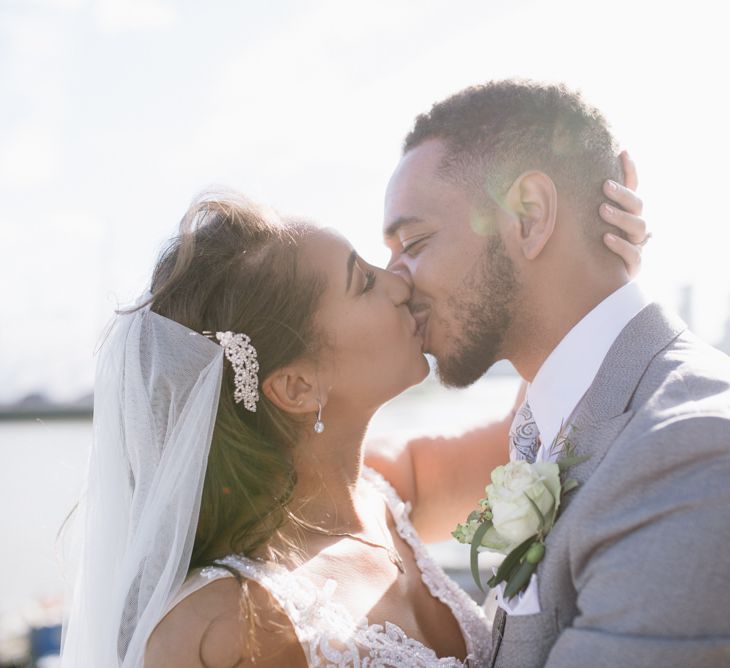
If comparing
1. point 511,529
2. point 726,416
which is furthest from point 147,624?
point 726,416

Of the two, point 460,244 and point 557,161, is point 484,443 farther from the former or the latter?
point 557,161

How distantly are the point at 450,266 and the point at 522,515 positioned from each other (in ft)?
3.77

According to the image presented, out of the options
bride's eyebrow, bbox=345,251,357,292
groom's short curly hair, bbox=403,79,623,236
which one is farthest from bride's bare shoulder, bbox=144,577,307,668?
groom's short curly hair, bbox=403,79,623,236

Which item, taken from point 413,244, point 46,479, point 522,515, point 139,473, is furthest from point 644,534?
point 46,479

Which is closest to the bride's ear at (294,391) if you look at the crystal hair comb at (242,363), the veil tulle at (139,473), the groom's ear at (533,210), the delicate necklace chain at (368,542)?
the crystal hair comb at (242,363)

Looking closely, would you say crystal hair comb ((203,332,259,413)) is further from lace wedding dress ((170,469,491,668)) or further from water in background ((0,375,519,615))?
water in background ((0,375,519,615))

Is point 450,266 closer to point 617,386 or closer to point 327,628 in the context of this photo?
point 617,386

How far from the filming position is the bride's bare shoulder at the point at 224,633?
2.21m

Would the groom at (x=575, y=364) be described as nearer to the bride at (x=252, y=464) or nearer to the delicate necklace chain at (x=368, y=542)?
the bride at (x=252, y=464)

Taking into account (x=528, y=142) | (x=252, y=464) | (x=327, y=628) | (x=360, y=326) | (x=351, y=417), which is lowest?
(x=327, y=628)

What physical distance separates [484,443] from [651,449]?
1954mm

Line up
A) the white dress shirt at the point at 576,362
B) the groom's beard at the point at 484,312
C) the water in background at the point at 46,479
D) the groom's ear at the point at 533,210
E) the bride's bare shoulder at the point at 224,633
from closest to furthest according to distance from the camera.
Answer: the bride's bare shoulder at the point at 224,633 → the white dress shirt at the point at 576,362 → the groom's ear at the point at 533,210 → the groom's beard at the point at 484,312 → the water in background at the point at 46,479

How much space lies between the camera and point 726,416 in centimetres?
187

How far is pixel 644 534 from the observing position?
1.79 meters
